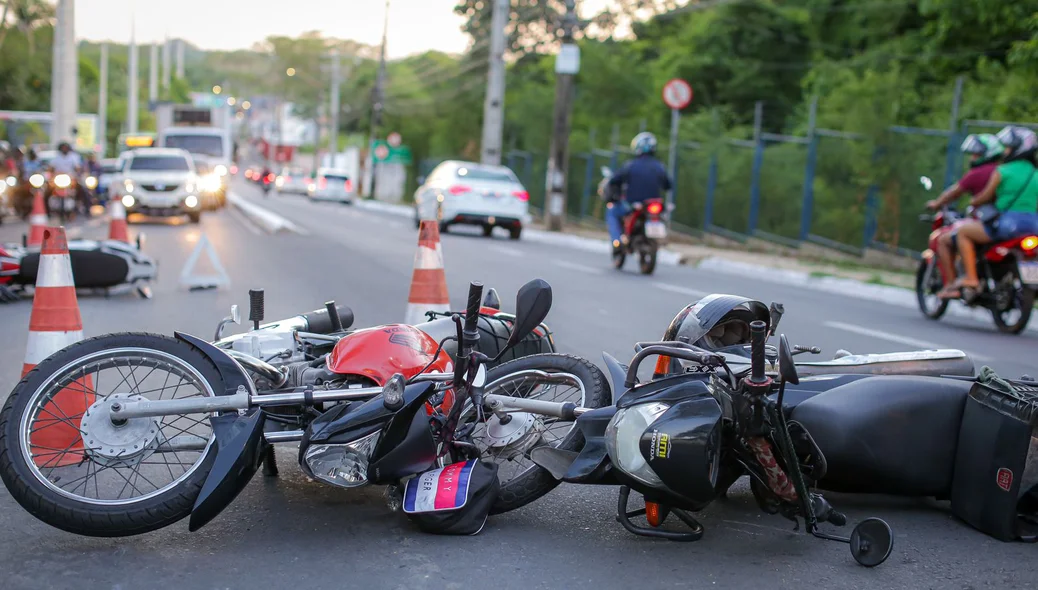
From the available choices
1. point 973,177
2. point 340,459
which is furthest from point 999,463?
point 973,177

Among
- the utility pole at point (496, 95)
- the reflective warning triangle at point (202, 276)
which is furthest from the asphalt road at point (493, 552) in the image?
the utility pole at point (496, 95)

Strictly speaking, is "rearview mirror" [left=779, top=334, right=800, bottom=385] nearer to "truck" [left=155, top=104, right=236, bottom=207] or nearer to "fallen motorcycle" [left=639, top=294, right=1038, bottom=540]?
"fallen motorcycle" [left=639, top=294, right=1038, bottom=540]

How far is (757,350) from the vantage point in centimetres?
364

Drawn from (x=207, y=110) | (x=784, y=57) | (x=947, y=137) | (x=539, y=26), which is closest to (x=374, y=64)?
(x=539, y=26)

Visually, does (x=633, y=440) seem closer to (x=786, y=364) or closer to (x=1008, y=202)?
(x=786, y=364)

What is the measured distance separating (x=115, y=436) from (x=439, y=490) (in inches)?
43.2

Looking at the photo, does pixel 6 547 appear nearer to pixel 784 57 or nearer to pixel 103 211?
pixel 103 211

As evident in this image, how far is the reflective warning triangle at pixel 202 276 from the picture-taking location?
11617mm

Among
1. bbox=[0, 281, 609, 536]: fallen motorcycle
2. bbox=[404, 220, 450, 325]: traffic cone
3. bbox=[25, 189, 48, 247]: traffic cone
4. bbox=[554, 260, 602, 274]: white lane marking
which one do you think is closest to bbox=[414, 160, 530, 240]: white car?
bbox=[554, 260, 602, 274]: white lane marking

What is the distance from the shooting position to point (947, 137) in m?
16.9

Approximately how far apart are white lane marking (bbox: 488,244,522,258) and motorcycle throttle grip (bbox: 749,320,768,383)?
1407cm

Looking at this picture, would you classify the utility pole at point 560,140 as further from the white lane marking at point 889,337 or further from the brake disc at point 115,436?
the brake disc at point 115,436

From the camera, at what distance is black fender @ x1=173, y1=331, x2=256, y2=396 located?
3.86 metres

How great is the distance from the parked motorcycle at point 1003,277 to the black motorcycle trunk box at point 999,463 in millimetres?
6280
